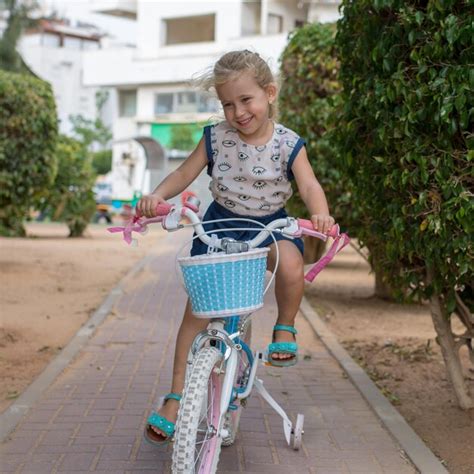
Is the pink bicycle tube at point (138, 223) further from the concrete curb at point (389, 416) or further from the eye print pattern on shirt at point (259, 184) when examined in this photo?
the concrete curb at point (389, 416)

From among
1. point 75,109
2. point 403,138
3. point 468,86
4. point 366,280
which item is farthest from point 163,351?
point 75,109

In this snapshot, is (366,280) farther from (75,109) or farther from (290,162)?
(75,109)

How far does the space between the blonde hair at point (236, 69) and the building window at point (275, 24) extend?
39.6m

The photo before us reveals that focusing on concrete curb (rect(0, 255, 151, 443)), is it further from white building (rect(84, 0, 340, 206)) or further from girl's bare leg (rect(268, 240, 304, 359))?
white building (rect(84, 0, 340, 206))

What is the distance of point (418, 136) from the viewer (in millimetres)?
4730

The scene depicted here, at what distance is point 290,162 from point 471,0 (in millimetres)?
1236

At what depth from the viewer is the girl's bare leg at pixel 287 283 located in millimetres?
4105

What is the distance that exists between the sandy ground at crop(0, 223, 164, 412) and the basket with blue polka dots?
2.66m

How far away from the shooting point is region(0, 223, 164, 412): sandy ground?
23.9ft

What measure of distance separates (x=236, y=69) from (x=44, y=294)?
7883mm

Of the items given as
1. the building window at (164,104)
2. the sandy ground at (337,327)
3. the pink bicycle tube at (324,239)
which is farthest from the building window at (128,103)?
the pink bicycle tube at (324,239)

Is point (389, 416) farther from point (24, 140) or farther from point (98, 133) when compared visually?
point (98, 133)

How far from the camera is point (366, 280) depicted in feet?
49.6

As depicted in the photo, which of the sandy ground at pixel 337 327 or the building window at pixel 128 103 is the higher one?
the building window at pixel 128 103
